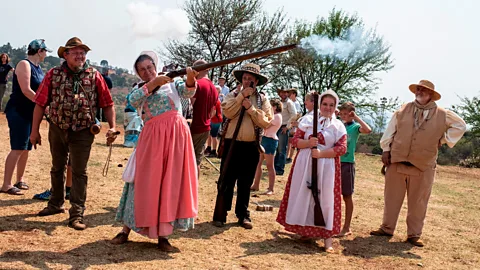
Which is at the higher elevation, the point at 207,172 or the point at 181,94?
the point at 181,94

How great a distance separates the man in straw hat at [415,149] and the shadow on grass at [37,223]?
3805mm

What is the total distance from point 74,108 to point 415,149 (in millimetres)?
4417

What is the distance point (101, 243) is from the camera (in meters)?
5.46

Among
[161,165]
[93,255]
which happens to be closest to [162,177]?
[161,165]

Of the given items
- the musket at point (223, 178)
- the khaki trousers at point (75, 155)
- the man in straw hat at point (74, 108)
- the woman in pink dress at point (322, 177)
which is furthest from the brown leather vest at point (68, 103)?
the woman in pink dress at point (322, 177)

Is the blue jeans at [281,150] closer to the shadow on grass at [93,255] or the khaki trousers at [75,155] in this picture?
the khaki trousers at [75,155]

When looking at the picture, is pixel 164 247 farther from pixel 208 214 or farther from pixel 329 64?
pixel 329 64

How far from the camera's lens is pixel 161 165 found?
5230 mm

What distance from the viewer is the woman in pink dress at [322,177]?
20.2ft

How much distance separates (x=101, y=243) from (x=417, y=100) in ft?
14.8

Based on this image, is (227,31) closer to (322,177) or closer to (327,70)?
(327,70)

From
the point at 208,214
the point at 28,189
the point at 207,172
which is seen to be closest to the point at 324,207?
the point at 208,214

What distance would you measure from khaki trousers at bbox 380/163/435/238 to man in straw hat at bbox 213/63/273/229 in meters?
1.96

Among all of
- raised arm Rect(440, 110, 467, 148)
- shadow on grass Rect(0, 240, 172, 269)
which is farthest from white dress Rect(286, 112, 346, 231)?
shadow on grass Rect(0, 240, 172, 269)
